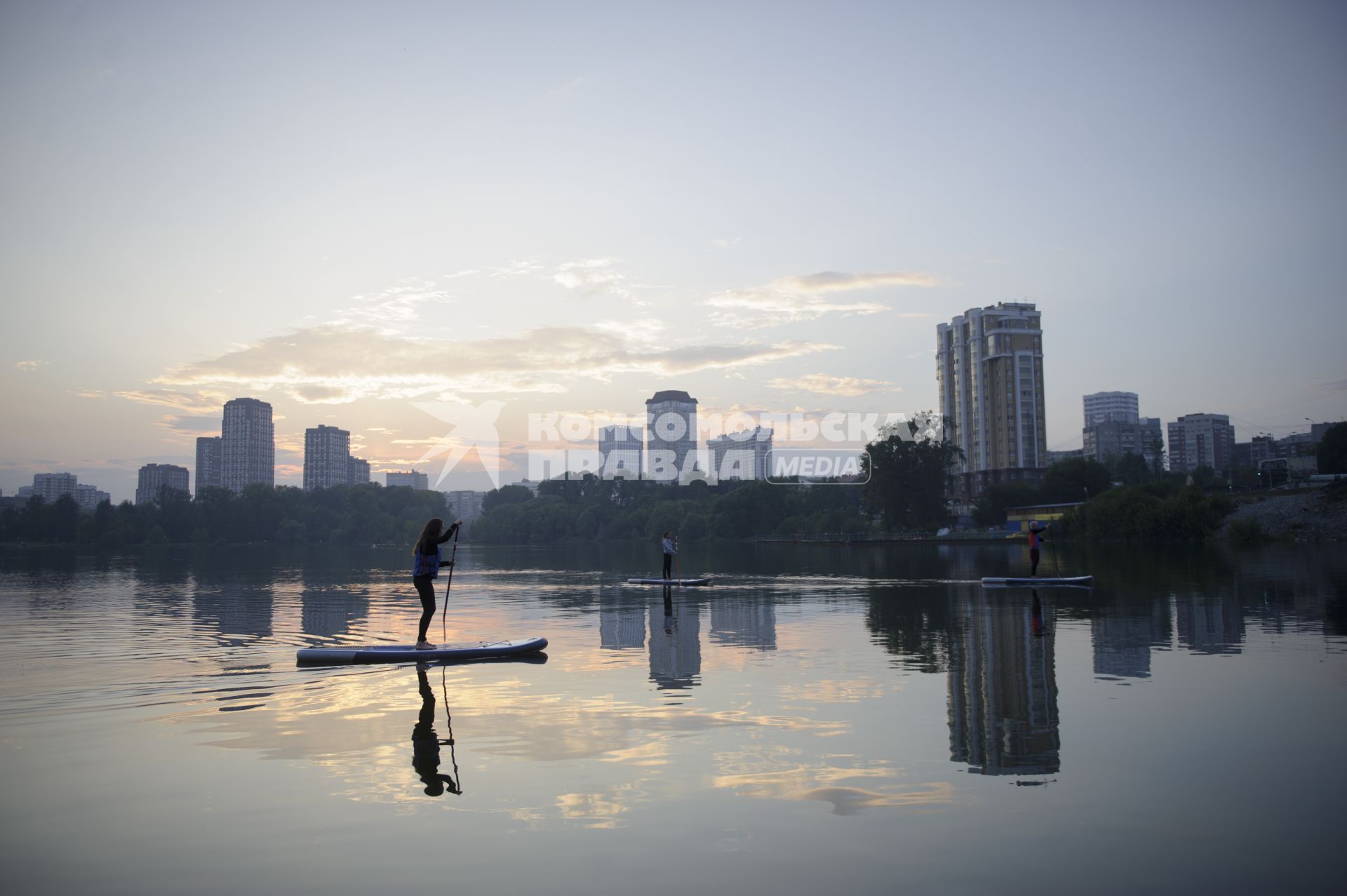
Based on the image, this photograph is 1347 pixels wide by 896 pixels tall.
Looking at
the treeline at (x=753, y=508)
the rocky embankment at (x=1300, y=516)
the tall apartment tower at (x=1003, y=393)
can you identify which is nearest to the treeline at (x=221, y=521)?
the treeline at (x=753, y=508)

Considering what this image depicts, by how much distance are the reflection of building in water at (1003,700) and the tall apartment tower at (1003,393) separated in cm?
12718

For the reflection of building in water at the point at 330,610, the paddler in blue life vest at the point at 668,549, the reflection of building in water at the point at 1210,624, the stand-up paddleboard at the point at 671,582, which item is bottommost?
the reflection of building in water at the point at 330,610

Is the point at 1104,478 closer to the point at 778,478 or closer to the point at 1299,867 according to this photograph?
the point at 778,478

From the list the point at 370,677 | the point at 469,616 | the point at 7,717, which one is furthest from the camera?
the point at 469,616

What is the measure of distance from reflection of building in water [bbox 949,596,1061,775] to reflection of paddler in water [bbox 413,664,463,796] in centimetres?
458

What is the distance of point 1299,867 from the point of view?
5.75 m

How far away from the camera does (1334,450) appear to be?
319ft

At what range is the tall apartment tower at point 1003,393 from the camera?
144000mm

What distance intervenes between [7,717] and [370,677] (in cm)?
→ 435

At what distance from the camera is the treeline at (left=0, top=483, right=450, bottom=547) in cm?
15700

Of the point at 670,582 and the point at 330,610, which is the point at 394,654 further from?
the point at 670,582

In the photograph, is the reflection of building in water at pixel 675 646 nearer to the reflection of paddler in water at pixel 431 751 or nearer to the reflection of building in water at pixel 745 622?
the reflection of building in water at pixel 745 622

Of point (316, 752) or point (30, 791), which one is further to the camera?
point (316, 752)

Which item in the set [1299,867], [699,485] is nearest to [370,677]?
[1299,867]
